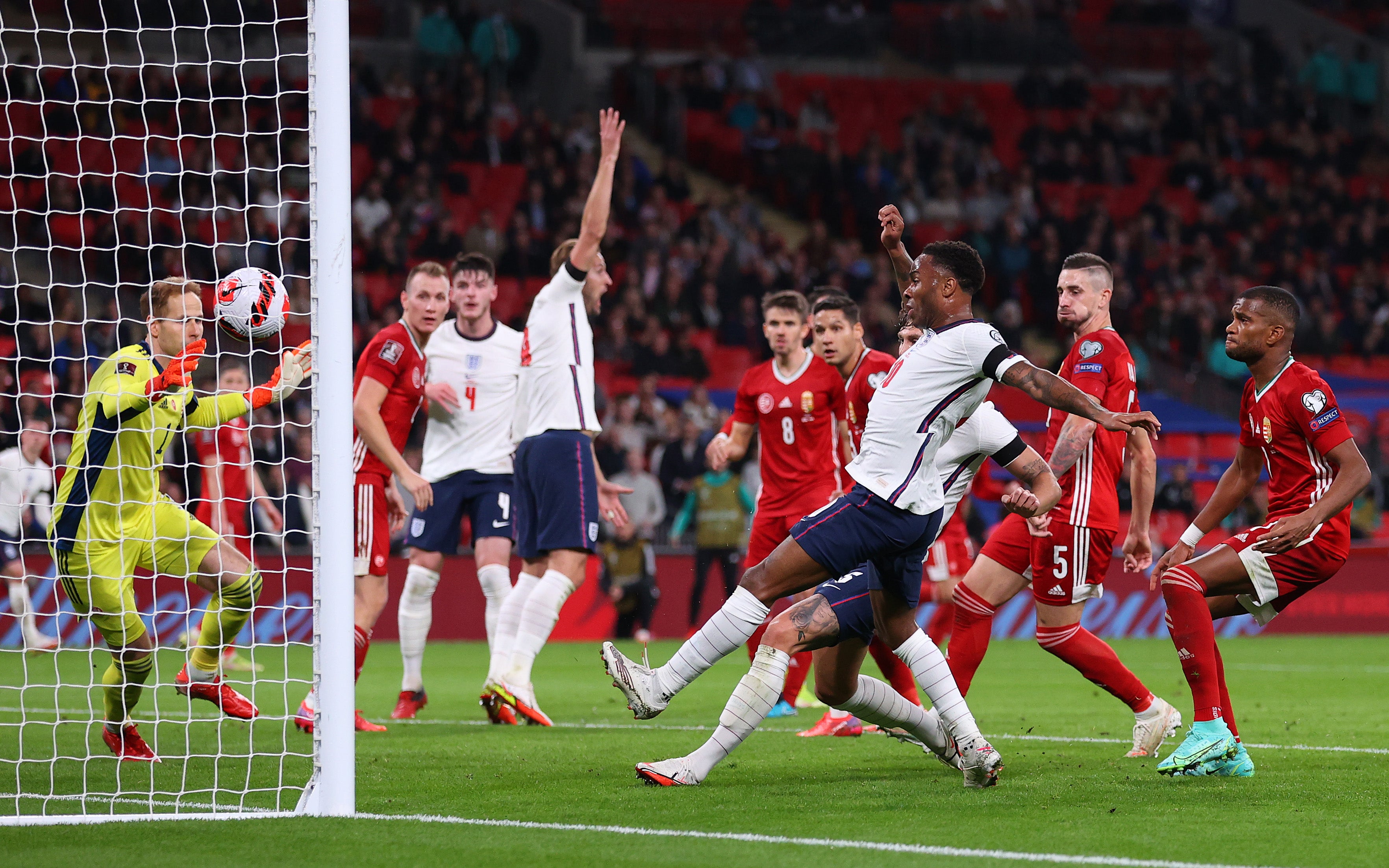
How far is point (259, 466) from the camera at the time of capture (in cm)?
1423

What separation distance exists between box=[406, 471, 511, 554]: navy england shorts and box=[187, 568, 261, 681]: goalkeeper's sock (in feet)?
6.44

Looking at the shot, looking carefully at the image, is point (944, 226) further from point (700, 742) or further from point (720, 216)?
point (700, 742)

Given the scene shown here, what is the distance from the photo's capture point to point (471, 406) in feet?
30.9

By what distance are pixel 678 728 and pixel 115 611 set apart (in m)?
3.06

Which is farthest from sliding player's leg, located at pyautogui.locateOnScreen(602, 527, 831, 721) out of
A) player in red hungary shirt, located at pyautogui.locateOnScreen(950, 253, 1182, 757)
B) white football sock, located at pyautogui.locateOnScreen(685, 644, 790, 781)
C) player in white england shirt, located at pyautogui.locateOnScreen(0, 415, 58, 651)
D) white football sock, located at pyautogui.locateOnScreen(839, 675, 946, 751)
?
player in white england shirt, located at pyautogui.locateOnScreen(0, 415, 58, 651)

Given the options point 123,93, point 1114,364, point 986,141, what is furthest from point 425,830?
point 986,141

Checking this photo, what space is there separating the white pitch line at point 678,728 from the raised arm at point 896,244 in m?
2.59

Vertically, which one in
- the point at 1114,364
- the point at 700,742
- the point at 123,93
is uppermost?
the point at 123,93

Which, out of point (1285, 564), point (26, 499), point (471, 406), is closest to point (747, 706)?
point (1285, 564)

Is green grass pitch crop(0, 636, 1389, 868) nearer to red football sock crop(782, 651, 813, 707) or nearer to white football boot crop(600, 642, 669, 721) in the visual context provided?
red football sock crop(782, 651, 813, 707)

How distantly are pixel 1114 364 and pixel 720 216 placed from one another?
16.7 meters

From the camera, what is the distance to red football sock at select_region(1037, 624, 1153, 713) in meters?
6.92

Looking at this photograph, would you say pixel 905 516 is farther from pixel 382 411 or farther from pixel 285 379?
pixel 382 411

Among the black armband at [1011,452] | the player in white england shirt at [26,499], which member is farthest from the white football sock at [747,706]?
the player in white england shirt at [26,499]
